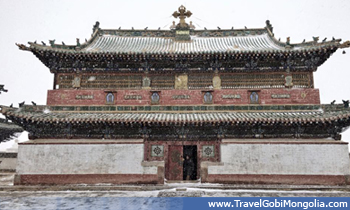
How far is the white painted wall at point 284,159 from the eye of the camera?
12.1 meters

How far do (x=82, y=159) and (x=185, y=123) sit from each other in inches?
219

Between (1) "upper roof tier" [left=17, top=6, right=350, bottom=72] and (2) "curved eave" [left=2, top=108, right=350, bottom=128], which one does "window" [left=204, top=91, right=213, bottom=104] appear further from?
(1) "upper roof tier" [left=17, top=6, right=350, bottom=72]

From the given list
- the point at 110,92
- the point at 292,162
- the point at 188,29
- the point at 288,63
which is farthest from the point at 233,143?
the point at 188,29

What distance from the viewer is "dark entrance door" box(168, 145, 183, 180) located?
13223mm

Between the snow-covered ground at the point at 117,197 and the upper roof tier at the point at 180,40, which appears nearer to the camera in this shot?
the snow-covered ground at the point at 117,197

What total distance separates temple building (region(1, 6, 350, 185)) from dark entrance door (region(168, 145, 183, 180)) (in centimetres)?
5

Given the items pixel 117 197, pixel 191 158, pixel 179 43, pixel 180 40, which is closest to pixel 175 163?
pixel 191 158

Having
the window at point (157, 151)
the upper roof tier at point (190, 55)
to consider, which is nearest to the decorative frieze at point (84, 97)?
the upper roof tier at point (190, 55)

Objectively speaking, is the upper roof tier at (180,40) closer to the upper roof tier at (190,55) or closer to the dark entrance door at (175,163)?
the upper roof tier at (190,55)

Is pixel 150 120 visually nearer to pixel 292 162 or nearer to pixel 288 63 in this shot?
pixel 292 162

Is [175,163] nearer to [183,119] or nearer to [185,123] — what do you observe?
[185,123]

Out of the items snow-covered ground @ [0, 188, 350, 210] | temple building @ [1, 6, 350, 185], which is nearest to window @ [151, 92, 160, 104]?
temple building @ [1, 6, 350, 185]

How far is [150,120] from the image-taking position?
11930 millimetres

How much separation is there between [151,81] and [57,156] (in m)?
6.25
